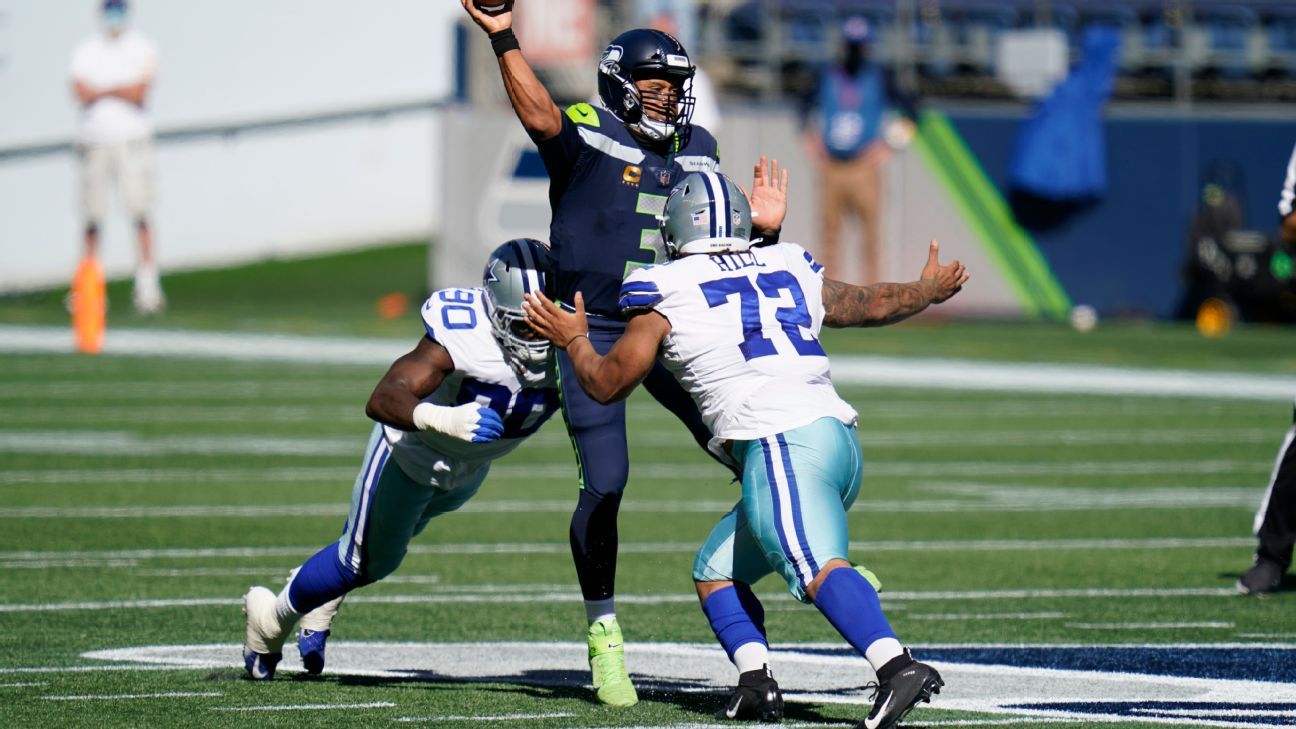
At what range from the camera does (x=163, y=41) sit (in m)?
25.2

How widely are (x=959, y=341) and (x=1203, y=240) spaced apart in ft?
7.68

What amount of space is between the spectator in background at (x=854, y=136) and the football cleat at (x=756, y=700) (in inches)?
538

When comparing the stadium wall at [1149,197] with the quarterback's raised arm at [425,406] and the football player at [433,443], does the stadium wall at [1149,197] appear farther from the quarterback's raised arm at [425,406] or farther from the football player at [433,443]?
the quarterback's raised arm at [425,406]

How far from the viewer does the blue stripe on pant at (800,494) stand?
524 centimetres

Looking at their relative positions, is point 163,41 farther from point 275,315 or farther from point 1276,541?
point 1276,541

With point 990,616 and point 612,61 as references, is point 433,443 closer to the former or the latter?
point 612,61

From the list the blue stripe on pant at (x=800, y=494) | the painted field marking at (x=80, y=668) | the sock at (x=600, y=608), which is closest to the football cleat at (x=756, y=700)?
the blue stripe on pant at (x=800, y=494)

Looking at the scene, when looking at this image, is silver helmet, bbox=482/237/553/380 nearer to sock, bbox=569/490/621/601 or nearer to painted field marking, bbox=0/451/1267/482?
sock, bbox=569/490/621/601

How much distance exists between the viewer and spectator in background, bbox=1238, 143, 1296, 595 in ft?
25.0

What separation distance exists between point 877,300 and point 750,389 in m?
0.58

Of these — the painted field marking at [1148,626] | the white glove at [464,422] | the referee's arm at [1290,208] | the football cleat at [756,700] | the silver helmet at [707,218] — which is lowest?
the painted field marking at [1148,626]

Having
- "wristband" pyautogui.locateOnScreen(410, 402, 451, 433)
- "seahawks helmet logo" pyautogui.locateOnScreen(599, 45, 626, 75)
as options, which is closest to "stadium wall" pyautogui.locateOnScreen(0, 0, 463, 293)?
"seahawks helmet logo" pyautogui.locateOnScreen(599, 45, 626, 75)

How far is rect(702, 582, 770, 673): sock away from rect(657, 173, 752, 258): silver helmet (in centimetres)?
85

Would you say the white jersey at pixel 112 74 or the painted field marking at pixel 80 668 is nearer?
the painted field marking at pixel 80 668
